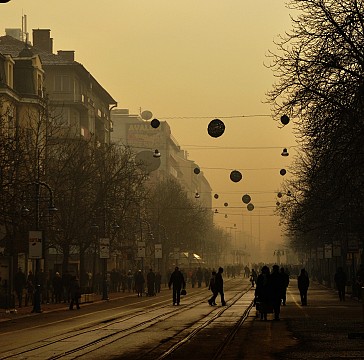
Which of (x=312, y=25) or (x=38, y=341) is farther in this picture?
(x=312, y=25)

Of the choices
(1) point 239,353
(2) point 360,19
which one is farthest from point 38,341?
(2) point 360,19

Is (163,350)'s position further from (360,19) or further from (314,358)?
(360,19)

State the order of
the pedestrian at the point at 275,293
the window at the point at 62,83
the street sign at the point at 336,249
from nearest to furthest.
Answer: the pedestrian at the point at 275,293, the street sign at the point at 336,249, the window at the point at 62,83

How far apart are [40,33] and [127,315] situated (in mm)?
74261

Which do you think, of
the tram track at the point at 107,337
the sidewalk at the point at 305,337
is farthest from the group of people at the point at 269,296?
the tram track at the point at 107,337

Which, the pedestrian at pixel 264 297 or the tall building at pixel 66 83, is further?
the tall building at pixel 66 83

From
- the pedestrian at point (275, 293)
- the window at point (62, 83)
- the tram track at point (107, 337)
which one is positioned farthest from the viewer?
the window at point (62, 83)

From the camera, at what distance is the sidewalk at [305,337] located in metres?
23.0

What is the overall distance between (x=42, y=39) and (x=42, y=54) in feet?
15.5

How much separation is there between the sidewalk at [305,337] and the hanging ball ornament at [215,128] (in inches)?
356

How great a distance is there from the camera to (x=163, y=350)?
24109 mm

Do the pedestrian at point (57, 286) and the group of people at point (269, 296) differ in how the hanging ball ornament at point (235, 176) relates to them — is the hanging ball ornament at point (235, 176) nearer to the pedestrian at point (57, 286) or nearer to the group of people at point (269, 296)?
the pedestrian at point (57, 286)

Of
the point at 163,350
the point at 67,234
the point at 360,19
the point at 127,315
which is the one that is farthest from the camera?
the point at 67,234

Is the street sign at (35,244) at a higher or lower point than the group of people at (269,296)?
higher
